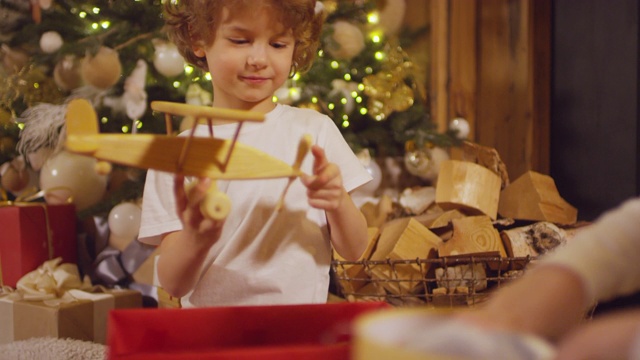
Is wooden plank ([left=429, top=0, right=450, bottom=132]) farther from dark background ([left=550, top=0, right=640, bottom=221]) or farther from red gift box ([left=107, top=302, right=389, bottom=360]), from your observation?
red gift box ([left=107, top=302, right=389, bottom=360])

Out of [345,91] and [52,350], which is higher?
[345,91]

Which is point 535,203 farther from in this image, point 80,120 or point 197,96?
point 80,120

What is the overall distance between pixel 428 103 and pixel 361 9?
55 centimetres

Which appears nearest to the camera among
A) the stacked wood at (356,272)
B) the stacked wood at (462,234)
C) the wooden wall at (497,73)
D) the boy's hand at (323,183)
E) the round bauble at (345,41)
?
the boy's hand at (323,183)

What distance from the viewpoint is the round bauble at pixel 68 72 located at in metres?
1.85

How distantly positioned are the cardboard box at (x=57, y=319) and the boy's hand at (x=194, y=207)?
107cm

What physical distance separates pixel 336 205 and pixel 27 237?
4.84 ft

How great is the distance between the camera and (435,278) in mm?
1539

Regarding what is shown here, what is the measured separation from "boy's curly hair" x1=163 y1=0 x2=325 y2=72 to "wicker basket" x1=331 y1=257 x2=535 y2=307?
569mm

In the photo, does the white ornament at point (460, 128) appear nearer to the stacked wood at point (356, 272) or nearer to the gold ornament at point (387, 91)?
the gold ornament at point (387, 91)

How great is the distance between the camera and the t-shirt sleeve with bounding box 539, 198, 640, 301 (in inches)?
14.6

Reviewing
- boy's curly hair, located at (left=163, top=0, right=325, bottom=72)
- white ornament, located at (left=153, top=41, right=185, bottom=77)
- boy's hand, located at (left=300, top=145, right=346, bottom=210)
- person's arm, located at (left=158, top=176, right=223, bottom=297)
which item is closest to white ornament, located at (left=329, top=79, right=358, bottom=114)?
white ornament, located at (left=153, top=41, right=185, bottom=77)

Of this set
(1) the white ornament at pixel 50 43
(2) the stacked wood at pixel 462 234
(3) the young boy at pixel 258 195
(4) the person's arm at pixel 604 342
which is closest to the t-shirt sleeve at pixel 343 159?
(3) the young boy at pixel 258 195

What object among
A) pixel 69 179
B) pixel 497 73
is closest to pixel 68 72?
pixel 69 179
